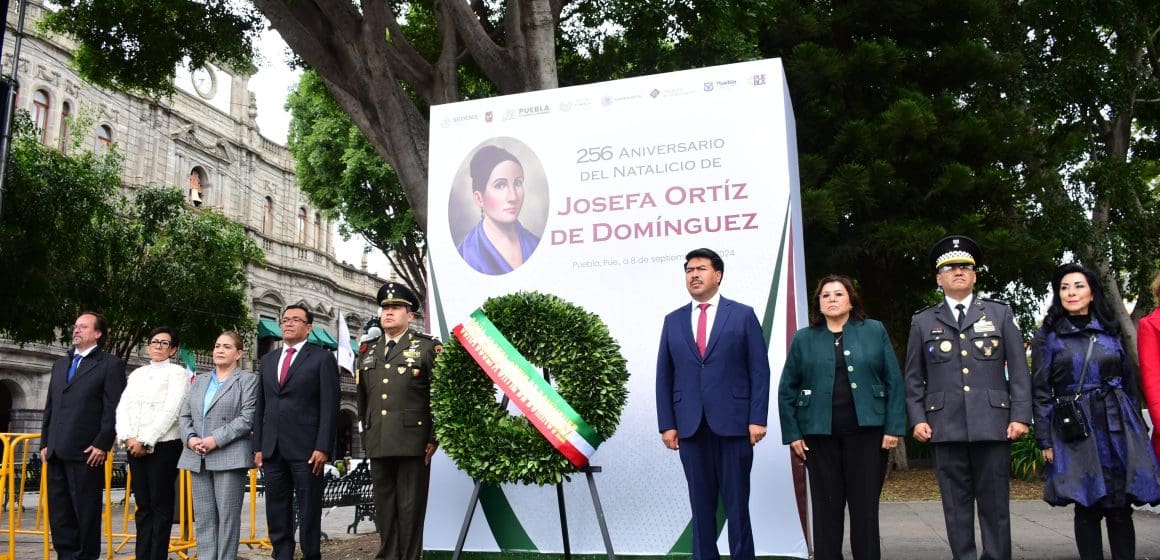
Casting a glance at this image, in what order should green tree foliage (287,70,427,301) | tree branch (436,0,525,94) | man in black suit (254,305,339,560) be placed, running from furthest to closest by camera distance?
green tree foliage (287,70,427,301)
tree branch (436,0,525,94)
man in black suit (254,305,339,560)

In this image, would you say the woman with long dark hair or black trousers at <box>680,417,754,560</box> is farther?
the woman with long dark hair

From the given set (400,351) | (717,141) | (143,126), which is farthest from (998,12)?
(143,126)

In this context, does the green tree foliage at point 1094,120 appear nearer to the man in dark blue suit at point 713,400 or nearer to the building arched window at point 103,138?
the man in dark blue suit at point 713,400

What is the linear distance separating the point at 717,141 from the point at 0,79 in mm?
4724

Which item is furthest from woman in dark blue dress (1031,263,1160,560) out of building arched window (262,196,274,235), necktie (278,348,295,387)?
building arched window (262,196,274,235)

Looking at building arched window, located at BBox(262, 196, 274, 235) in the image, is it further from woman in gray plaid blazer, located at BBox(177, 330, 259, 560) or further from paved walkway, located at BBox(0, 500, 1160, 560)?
woman in gray plaid blazer, located at BBox(177, 330, 259, 560)

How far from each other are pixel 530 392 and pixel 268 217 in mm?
33190

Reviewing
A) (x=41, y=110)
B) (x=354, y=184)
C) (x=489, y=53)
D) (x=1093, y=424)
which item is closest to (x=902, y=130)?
(x=489, y=53)

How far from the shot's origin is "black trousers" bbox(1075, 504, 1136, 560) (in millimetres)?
4957

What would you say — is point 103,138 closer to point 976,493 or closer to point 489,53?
point 489,53

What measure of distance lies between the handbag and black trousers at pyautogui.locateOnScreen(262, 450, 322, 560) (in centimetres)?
456

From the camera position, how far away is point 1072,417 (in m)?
4.95

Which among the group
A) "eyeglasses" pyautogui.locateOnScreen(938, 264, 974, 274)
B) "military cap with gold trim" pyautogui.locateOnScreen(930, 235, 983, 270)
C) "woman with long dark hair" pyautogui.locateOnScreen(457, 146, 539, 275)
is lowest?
"eyeglasses" pyautogui.locateOnScreen(938, 264, 974, 274)

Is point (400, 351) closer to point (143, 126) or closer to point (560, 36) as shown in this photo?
point (560, 36)
